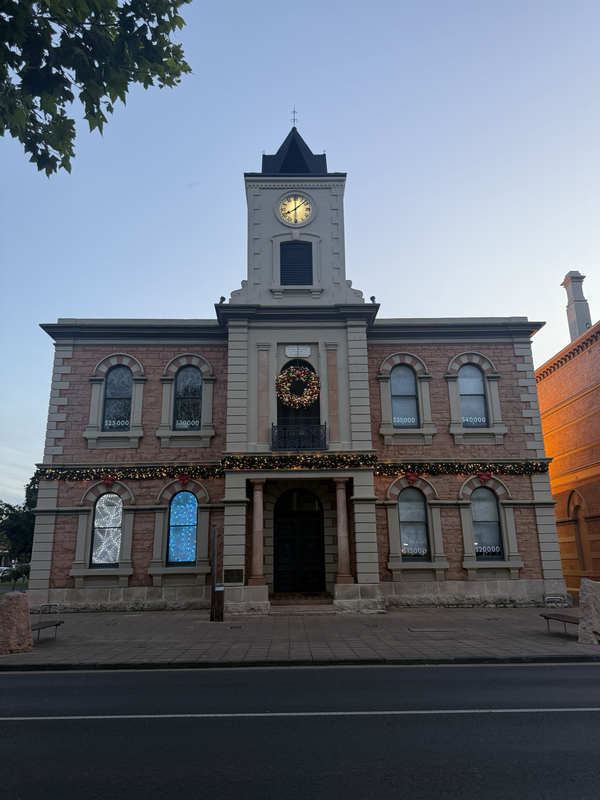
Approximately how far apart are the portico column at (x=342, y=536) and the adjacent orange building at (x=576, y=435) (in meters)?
11.8

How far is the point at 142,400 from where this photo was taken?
64.5 ft

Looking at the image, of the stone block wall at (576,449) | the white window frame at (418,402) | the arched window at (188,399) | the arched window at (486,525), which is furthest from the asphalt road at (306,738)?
the stone block wall at (576,449)

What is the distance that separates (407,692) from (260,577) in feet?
32.2

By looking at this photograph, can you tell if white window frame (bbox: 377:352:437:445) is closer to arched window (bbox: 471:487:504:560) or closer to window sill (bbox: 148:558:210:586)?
arched window (bbox: 471:487:504:560)

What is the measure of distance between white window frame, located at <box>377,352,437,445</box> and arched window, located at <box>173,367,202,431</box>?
21.8 ft

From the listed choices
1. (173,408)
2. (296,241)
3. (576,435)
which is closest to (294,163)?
(296,241)

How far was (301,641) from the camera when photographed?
1209 cm

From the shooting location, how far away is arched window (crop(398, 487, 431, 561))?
18.8 metres

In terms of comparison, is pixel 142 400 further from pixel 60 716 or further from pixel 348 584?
pixel 60 716

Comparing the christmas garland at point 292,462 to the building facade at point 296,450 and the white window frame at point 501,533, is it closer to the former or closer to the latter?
the building facade at point 296,450

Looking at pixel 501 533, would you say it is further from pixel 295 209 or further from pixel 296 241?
pixel 295 209

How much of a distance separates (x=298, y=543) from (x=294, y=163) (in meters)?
15.0

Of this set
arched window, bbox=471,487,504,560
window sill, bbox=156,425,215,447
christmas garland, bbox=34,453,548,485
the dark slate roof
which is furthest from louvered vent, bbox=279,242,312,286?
arched window, bbox=471,487,504,560

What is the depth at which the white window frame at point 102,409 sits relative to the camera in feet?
63.1
